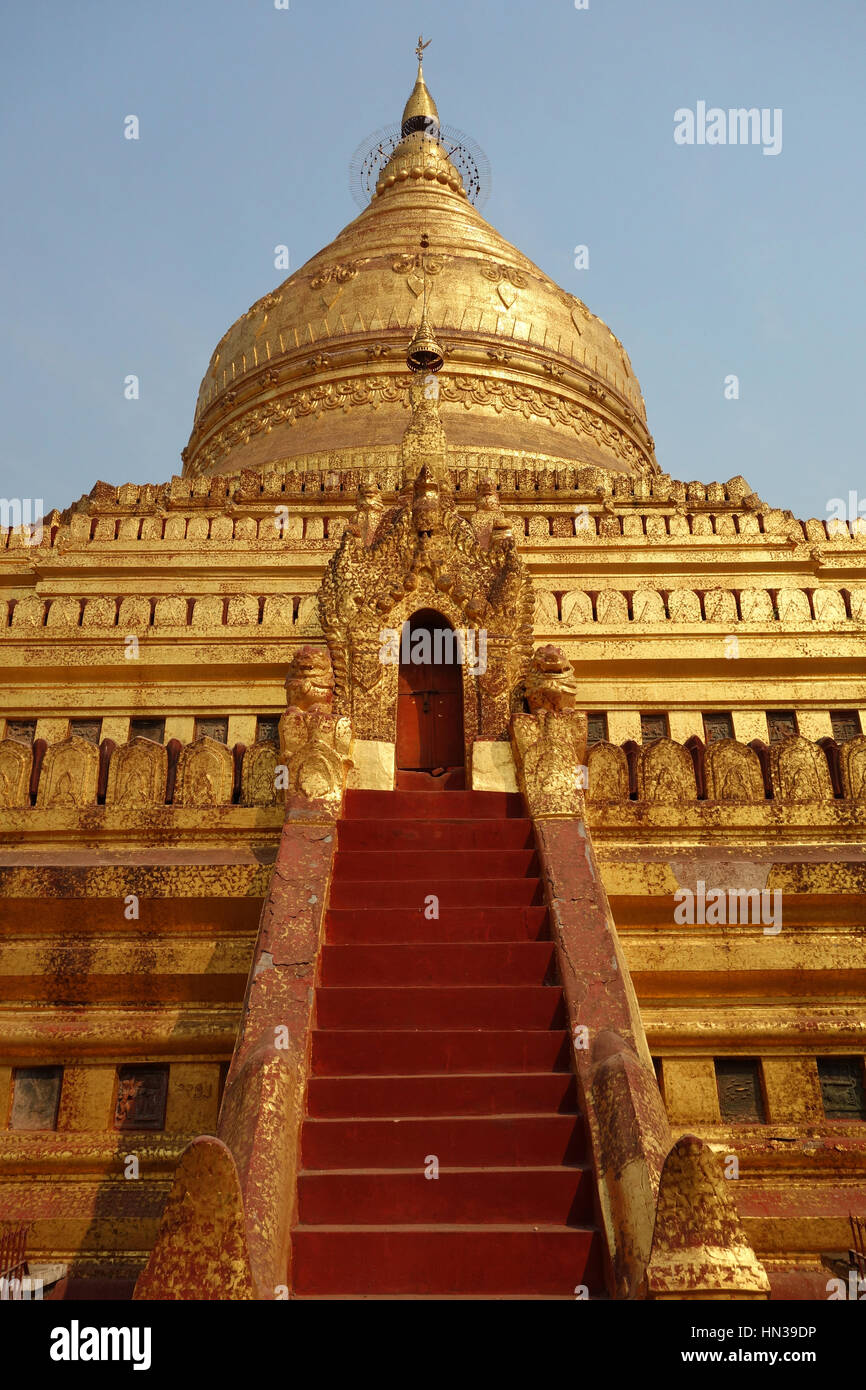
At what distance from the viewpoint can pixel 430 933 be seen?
331 inches

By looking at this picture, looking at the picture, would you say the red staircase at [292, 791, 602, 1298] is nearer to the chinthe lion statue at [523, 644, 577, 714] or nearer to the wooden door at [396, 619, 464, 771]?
the chinthe lion statue at [523, 644, 577, 714]

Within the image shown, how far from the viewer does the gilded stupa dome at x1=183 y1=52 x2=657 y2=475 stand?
79.6ft

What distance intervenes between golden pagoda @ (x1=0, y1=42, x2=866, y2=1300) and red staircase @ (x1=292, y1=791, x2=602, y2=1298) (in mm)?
19

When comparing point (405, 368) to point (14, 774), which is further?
point (405, 368)

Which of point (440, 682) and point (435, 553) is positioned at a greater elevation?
point (435, 553)

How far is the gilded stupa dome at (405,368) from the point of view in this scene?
955 inches

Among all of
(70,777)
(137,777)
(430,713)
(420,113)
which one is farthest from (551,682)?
(420,113)

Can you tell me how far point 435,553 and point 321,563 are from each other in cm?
588

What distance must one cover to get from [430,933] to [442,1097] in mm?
1464

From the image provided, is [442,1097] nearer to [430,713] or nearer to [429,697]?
[430,713]

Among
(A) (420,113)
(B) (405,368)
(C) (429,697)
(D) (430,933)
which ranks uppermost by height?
(A) (420,113)

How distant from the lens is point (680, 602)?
16.8m
